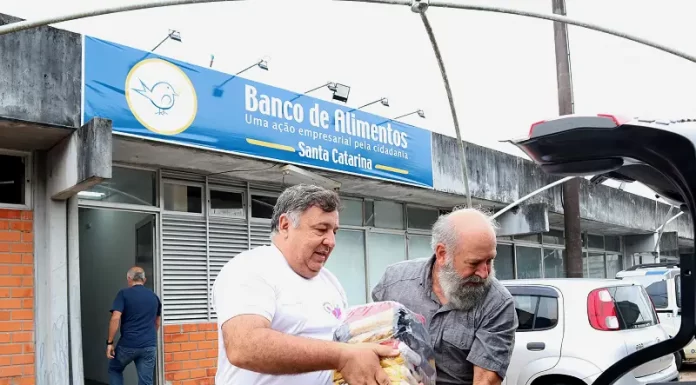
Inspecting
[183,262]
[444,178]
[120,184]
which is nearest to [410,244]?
[444,178]

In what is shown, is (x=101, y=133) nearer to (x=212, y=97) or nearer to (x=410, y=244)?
(x=212, y=97)

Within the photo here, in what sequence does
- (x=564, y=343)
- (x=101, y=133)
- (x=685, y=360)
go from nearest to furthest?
(x=564, y=343) < (x=101, y=133) < (x=685, y=360)

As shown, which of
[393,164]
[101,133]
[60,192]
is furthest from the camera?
[393,164]

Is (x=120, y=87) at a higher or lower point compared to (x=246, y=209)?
higher

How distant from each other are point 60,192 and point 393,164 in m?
5.71

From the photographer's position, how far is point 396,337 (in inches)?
85.4

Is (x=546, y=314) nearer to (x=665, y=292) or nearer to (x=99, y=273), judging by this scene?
(x=665, y=292)

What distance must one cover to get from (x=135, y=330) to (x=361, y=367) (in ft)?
23.7

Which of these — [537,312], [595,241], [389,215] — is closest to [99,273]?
[389,215]

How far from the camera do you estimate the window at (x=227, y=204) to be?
1056cm

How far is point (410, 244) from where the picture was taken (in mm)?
14531

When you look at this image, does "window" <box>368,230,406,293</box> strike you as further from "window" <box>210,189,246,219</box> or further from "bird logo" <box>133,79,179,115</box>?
"bird logo" <box>133,79,179,115</box>

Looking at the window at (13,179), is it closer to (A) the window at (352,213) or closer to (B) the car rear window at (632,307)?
(A) the window at (352,213)

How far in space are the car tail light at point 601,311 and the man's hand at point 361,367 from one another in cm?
552
